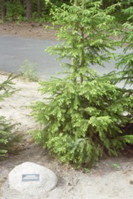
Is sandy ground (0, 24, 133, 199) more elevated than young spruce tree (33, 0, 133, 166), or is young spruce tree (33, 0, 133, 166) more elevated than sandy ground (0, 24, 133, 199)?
young spruce tree (33, 0, 133, 166)

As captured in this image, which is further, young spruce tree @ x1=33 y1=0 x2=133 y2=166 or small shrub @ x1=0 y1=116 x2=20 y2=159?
small shrub @ x1=0 y1=116 x2=20 y2=159

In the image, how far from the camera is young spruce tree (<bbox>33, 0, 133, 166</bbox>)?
178 inches

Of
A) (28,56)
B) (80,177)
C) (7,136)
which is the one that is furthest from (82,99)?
(28,56)

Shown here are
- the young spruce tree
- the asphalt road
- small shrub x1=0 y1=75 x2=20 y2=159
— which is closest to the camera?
the young spruce tree

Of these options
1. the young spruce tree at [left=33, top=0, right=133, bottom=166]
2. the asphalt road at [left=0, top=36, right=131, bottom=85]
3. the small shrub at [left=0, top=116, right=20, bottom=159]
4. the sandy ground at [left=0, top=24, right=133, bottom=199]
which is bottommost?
the asphalt road at [left=0, top=36, right=131, bottom=85]

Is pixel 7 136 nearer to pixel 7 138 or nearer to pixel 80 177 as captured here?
pixel 7 138

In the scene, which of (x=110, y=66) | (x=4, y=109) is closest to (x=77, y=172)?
(x=4, y=109)

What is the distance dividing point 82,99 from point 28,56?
29.5 ft

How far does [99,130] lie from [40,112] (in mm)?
894

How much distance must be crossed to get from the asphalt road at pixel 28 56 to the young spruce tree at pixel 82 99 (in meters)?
5.35

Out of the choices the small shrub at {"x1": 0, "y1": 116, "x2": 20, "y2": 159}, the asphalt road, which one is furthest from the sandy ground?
the asphalt road

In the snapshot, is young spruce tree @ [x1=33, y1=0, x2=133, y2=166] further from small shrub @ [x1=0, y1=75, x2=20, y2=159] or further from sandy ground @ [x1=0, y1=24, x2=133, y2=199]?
small shrub @ [x1=0, y1=75, x2=20, y2=159]

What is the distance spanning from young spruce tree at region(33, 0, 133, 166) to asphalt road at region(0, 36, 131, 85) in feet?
17.5

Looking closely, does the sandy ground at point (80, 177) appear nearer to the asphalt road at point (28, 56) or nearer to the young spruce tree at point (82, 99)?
the young spruce tree at point (82, 99)
